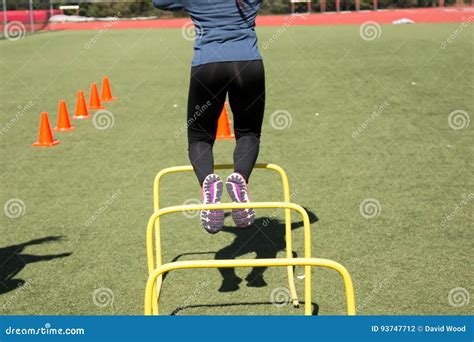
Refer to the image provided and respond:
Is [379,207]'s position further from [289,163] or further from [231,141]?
[231,141]

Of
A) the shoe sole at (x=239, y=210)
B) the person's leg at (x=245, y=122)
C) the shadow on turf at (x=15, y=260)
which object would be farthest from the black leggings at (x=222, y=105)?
the shadow on turf at (x=15, y=260)

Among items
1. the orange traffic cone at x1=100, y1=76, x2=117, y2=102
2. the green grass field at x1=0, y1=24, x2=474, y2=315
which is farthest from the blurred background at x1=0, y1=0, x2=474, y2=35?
the orange traffic cone at x1=100, y1=76, x2=117, y2=102

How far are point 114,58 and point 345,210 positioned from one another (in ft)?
55.1

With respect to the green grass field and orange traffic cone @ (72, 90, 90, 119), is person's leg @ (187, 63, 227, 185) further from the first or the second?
orange traffic cone @ (72, 90, 90, 119)

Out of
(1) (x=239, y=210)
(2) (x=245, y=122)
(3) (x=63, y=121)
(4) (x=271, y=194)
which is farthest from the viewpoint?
(3) (x=63, y=121)

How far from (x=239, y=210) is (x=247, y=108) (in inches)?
31.0

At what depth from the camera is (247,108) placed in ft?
16.2

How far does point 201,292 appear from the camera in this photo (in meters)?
5.17

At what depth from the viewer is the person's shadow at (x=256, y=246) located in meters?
5.37

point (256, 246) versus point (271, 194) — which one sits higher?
point (256, 246)

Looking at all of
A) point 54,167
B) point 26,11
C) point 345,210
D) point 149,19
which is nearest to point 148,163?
point 54,167

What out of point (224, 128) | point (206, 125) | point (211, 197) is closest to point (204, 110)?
point (206, 125)

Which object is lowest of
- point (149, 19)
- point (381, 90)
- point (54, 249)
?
point (149, 19)

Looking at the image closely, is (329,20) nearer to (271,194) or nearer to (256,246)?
(271,194)
